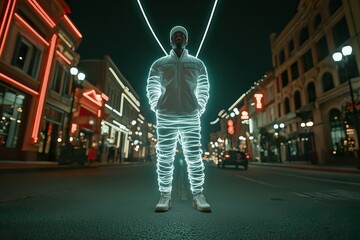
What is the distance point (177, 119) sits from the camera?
3.23 m

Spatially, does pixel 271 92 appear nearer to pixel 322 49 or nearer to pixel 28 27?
pixel 322 49

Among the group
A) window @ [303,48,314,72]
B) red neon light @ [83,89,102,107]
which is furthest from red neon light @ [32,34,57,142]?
window @ [303,48,314,72]

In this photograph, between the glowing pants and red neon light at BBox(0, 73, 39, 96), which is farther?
red neon light at BBox(0, 73, 39, 96)

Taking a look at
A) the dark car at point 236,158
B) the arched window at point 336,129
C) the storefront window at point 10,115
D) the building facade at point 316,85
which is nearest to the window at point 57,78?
the storefront window at point 10,115

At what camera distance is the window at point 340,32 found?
20.8m

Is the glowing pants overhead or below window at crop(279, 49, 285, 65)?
below

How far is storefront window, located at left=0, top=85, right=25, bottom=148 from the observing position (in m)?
13.5

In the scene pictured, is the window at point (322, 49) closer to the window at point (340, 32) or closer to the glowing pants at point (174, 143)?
the window at point (340, 32)

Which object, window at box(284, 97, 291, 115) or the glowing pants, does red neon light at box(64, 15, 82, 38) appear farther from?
window at box(284, 97, 291, 115)

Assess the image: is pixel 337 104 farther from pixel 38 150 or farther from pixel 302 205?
pixel 38 150

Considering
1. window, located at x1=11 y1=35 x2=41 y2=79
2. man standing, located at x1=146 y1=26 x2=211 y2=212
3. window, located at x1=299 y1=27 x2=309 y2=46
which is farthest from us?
window, located at x1=299 y1=27 x2=309 y2=46

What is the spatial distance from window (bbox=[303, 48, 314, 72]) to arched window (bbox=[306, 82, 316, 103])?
2120 mm

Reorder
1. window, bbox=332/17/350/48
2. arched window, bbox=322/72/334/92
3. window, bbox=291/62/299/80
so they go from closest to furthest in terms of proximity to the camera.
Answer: window, bbox=332/17/350/48
arched window, bbox=322/72/334/92
window, bbox=291/62/299/80

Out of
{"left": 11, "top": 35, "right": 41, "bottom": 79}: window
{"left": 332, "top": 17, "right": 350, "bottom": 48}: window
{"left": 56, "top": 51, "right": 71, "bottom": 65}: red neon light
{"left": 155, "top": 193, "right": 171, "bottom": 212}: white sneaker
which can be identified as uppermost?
{"left": 332, "top": 17, "right": 350, "bottom": 48}: window
